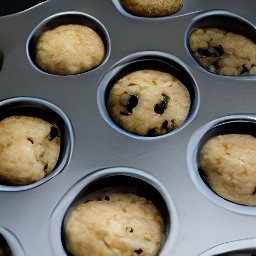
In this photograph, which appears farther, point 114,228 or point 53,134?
point 53,134

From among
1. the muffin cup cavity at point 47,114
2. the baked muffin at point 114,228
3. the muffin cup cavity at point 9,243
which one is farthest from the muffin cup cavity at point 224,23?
the muffin cup cavity at point 9,243

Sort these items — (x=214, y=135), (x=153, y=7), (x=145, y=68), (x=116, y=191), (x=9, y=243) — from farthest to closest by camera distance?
(x=153, y=7) → (x=145, y=68) → (x=214, y=135) → (x=116, y=191) → (x=9, y=243)

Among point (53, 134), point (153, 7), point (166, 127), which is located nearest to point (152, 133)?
point (166, 127)

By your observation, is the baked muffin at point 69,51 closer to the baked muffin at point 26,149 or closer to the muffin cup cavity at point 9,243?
the baked muffin at point 26,149

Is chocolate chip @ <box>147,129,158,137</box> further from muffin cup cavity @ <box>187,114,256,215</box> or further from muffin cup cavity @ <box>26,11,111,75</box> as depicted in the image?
muffin cup cavity @ <box>26,11,111,75</box>

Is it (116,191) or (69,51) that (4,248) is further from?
(69,51)

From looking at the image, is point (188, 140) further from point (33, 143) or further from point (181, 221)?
point (33, 143)
